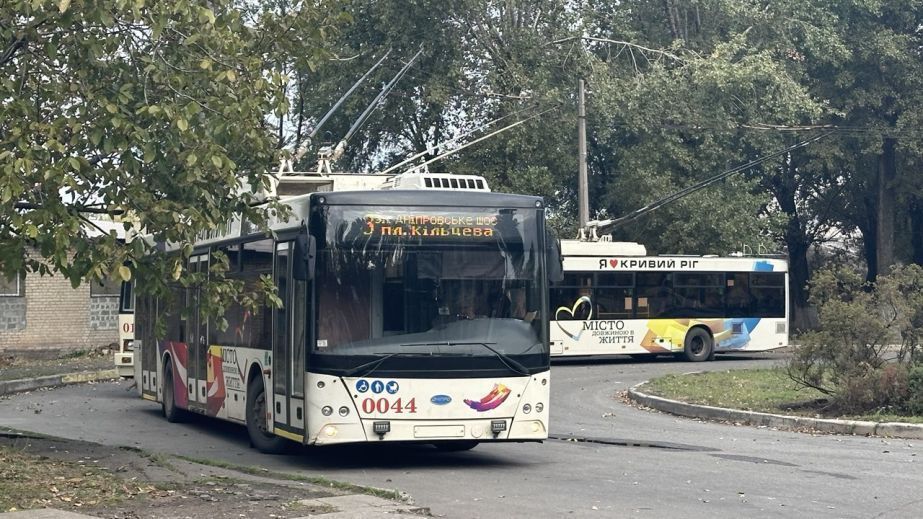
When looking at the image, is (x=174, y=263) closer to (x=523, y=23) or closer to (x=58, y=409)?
(x=58, y=409)

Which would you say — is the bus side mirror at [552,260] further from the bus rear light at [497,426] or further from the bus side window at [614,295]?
the bus side window at [614,295]

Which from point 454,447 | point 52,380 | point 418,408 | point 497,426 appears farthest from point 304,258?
point 52,380

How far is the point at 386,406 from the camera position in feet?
43.0

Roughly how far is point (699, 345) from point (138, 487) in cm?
2471

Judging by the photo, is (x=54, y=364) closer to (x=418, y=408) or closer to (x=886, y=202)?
(x=418, y=408)

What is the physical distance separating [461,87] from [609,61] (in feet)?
16.0

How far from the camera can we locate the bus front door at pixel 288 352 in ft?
44.4

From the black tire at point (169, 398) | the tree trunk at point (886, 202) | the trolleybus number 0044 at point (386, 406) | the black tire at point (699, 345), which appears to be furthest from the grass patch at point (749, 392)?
the tree trunk at point (886, 202)

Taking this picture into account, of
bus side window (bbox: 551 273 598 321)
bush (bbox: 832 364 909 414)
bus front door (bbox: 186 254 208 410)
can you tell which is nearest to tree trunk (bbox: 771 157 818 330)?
bus side window (bbox: 551 273 598 321)

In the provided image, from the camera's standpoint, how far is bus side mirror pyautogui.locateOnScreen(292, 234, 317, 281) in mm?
13016

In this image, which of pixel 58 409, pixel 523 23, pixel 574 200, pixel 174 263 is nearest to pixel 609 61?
pixel 523 23

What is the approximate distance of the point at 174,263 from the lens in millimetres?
11500

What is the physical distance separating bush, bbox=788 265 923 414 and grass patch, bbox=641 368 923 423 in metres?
0.38

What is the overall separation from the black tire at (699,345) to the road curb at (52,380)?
45.8 ft
